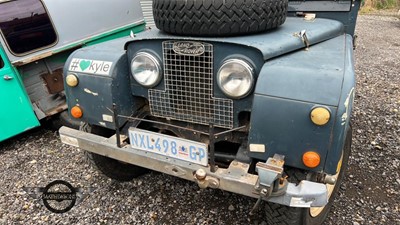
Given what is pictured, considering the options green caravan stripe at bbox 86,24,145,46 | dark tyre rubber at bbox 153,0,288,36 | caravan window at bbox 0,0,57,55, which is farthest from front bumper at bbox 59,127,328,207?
green caravan stripe at bbox 86,24,145,46

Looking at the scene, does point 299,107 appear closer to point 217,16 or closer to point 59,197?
point 217,16

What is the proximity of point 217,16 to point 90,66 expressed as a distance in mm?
1037

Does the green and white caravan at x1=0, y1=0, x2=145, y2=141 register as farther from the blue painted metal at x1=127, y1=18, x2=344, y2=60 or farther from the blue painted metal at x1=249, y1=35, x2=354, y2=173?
the blue painted metal at x1=249, y1=35, x2=354, y2=173

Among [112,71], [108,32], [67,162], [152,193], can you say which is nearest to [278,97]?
[112,71]

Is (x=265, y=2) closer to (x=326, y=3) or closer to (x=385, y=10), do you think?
(x=326, y=3)

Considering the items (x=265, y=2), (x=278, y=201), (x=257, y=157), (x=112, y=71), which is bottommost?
(x=278, y=201)

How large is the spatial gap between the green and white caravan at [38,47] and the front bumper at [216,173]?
72.0 inches

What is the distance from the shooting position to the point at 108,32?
4.72m

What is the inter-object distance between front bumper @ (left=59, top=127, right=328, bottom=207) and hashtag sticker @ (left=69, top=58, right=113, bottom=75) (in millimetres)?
466

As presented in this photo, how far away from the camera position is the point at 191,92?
229 centimetres

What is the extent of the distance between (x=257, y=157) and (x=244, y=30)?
0.84 m

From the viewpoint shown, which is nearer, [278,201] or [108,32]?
[278,201]

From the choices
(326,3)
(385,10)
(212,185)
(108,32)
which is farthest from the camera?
(385,10)

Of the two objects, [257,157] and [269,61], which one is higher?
[269,61]
